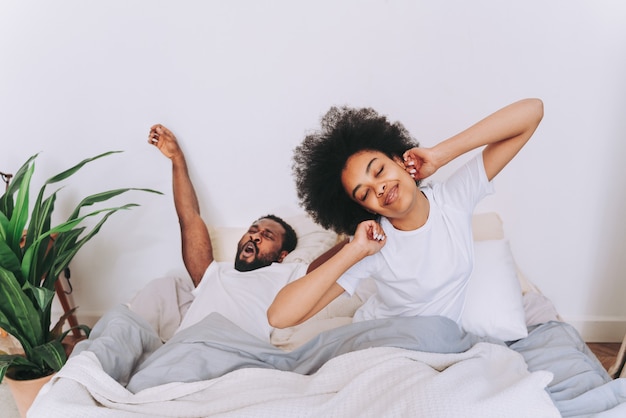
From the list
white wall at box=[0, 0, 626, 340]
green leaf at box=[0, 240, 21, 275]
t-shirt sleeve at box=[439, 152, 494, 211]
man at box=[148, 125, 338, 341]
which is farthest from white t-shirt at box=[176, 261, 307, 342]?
t-shirt sleeve at box=[439, 152, 494, 211]

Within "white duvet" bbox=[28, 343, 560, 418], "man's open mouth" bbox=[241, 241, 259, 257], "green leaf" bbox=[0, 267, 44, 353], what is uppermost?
"man's open mouth" bbox=[241, 241, 259, 257]

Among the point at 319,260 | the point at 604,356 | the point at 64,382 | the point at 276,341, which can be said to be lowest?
the point at 604,356

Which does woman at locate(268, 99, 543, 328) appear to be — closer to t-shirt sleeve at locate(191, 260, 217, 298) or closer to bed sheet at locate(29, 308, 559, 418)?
bed sheet at locate(29, 308, 559, 418)

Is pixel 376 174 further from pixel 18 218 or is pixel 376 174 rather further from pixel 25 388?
pixel 25 388

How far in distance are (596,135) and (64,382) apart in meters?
1.85

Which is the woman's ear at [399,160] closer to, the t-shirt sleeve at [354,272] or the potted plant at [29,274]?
the t-shirt sleeve at [354,272]

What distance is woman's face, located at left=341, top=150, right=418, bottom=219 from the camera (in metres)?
1.16

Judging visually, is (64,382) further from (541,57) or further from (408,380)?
(541,57)

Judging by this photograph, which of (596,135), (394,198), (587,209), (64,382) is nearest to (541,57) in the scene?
(596,135)

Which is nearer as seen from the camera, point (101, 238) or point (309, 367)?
point (309, 367)

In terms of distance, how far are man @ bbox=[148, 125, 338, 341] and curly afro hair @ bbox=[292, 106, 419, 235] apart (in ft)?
1.32

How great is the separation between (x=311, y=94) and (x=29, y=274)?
3.71 feet

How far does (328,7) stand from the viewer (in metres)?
1.74

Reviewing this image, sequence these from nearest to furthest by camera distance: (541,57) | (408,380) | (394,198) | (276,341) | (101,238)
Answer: (408,380) → (394,198) → (276,341) → (541,57) → (101,238)
